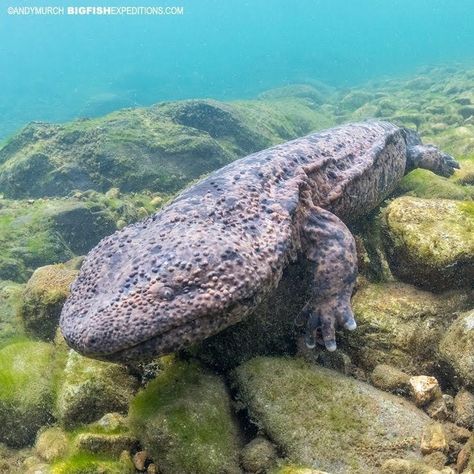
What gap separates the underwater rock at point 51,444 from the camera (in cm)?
365

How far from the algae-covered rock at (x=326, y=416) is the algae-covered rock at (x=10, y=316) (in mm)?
3061

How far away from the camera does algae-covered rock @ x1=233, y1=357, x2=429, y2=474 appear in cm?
337

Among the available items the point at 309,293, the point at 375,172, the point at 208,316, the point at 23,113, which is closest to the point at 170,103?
the point at 375,172

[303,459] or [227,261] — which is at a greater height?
[227,261]

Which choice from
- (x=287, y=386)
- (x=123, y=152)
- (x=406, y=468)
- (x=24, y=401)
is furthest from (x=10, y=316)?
(x=123, y=152)


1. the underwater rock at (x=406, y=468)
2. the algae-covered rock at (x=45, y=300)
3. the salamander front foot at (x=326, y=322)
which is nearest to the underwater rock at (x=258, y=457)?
the underwater rock at (x=406, y=468)

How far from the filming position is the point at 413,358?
13.8 feet

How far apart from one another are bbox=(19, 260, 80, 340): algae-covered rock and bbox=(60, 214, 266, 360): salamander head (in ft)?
4.96

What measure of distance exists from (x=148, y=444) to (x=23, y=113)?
60961mm

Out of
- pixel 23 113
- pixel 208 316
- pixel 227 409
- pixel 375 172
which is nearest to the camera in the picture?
pixel 208 316

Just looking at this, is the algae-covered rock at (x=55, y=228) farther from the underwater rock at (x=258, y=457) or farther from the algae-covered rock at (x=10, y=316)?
the underwater rock at (x=258, y=457)

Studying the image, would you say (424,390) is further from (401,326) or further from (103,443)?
(103,443)

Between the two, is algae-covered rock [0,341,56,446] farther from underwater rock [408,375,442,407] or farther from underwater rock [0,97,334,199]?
underwater rock [0,97,334,199]

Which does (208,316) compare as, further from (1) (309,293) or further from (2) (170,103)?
(2) (170,103)
